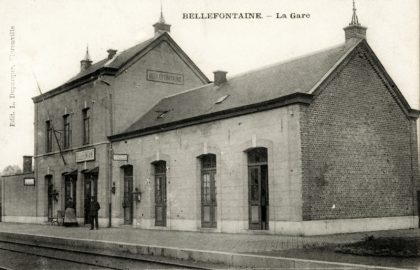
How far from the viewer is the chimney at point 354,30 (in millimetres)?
A: 19047

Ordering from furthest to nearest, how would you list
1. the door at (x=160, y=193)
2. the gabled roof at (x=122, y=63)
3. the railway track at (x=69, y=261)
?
the gabled roof at (x=122, y=63) < the door at (x=160, y=193) < the railway track at (x=69, y=261)

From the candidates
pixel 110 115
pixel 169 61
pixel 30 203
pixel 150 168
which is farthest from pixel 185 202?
pixel 30 203

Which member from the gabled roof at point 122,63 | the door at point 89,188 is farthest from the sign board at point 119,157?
the gabled roof at point 122,63

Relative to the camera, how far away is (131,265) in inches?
484

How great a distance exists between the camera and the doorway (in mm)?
17828

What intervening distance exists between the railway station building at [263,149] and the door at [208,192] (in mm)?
39

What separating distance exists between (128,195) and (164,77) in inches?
273

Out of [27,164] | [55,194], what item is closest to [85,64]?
[55,194]

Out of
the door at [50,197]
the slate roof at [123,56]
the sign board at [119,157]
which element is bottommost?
the door at [50,197]

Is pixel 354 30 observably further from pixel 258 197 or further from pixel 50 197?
pixel 50 197

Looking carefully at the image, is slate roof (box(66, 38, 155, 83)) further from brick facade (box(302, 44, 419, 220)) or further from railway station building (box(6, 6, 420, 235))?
brick facade (box(302, 44, 419, 220))

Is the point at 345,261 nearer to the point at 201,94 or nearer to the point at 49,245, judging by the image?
the point at 49,245

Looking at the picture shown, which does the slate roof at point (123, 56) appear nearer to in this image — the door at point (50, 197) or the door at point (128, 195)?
the door at point (128, 195)

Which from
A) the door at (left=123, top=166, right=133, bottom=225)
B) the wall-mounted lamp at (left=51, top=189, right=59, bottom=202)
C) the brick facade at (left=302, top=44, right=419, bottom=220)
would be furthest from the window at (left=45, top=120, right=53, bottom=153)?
the brick facade at (left=302, top=44, right=419, bottom=220)
